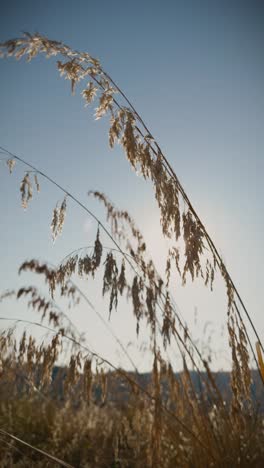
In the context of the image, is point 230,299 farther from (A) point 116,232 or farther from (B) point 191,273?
(A) point 116,232

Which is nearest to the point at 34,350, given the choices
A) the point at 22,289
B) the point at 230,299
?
the point at 22,289

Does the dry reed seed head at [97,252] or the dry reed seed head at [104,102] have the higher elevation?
the dry reed seed head at [104,102]

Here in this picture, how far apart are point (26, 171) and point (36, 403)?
4593mm

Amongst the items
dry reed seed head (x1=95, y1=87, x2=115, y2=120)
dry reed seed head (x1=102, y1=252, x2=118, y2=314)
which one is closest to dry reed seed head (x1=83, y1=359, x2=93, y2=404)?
dry reed seed head (x1=102, y1=252, x2=118, y2=314)

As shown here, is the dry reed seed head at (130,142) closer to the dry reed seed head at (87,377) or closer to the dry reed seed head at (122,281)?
the dry reed seed head at (122,281)

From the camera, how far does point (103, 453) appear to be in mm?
3041

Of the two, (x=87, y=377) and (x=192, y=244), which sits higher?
(x=192, y=244)

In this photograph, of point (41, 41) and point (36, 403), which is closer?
point (41, 41)

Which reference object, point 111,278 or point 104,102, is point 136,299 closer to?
point 111,278

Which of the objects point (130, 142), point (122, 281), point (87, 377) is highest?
point (130, 142)

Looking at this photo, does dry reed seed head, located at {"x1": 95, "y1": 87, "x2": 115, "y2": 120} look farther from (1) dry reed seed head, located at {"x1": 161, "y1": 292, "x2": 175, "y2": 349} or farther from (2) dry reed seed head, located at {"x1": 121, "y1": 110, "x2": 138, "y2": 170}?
(1) dry reed seed head, located at {"x1": 161, "y1": 292, "x2": 175, "y2": 349}

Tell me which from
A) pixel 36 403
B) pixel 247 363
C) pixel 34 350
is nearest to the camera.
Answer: pixel 247 363

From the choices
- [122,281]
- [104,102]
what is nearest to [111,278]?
[122,281]

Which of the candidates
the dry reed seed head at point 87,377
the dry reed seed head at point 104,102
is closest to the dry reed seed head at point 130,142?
the dry reed seed head at point 104,102
